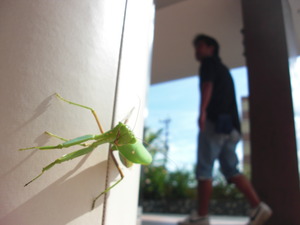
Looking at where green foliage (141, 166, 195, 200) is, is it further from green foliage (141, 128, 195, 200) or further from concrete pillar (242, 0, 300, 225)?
concrete pillar (242, 0, 300, 225)

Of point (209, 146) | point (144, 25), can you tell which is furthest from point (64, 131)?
point (209, 146)

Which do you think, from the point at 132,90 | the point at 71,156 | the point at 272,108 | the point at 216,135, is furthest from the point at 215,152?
the point at 71,156

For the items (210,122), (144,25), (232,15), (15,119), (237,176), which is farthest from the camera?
(232,15)

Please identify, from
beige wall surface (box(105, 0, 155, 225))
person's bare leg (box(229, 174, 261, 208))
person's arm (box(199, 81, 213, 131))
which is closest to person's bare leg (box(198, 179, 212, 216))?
person's bare leg (box(229, 174, 261, 208))

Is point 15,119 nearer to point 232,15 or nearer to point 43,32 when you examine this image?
point 43,32

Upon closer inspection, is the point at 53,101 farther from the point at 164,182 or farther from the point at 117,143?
the point at 164,182

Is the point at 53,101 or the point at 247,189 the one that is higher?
the point at 53,101

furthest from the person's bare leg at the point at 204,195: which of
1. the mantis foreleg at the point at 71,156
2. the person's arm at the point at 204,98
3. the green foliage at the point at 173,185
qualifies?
the green foliage at the point at 173,185

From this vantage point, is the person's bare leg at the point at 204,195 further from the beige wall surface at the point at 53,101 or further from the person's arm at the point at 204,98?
the beige wall surface at the point at 53,101
